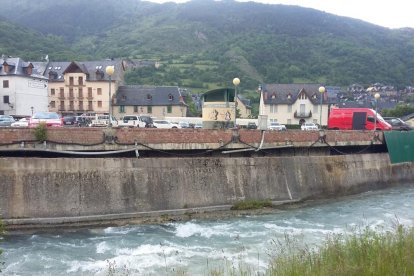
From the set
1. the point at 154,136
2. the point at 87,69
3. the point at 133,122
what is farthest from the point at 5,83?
the point at 154,136

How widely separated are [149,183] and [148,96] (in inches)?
1757

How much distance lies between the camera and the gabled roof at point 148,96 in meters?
66.2

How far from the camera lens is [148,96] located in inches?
2618

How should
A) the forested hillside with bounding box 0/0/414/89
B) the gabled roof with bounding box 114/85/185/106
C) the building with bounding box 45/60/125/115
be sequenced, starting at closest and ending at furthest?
the building with bounding box 45/60/125/115
the gabled roof with bounding box 114/85/185/106
the forested hillside with bounding box 0/0/414/89

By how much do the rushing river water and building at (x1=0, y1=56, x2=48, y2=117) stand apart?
4030 cm

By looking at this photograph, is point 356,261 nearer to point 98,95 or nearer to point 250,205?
point 250,205

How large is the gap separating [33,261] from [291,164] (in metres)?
16.7

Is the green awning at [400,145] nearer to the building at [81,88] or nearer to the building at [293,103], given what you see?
the building at [293,103]

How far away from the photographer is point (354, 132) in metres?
34.0

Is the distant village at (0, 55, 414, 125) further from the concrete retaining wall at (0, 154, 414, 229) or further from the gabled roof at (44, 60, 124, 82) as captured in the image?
the concrete retaining wall at (0, 154, 414, 229)

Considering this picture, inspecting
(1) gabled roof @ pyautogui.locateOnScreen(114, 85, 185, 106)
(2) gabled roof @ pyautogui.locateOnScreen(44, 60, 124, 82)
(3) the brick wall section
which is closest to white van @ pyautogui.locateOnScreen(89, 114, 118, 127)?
(3) the brick wall section

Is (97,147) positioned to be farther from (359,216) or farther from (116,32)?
(116,32)

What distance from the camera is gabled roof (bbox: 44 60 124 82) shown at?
65.8 m

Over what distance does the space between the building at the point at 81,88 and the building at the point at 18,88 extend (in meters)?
7.59
